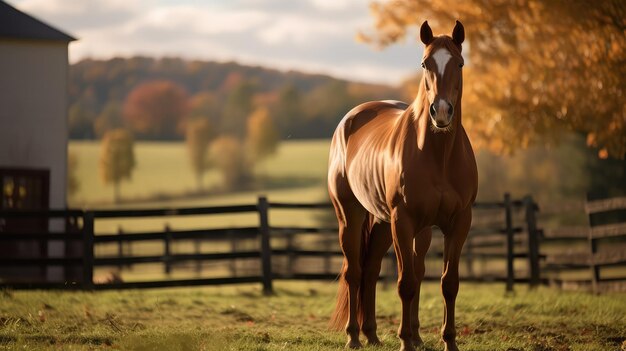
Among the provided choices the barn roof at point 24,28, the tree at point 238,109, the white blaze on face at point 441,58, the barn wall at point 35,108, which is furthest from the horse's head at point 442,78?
the tree at point 238,109

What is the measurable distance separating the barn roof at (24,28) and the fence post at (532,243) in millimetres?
10861

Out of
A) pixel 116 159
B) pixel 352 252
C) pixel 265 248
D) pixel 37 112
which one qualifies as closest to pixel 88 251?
pixel 265 248

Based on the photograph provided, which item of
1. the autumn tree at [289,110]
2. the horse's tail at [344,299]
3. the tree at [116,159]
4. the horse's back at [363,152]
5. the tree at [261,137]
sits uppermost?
the autumn tree at [289,110]

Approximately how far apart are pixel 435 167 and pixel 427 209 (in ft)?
1.11

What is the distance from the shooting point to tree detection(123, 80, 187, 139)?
91.2 metres

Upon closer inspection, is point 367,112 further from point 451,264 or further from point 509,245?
point 509,245

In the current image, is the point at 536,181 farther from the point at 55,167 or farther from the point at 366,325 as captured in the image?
the point at 366,325

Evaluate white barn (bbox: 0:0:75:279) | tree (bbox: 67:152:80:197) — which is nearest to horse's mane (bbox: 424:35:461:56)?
white barn (bbox: 0:0:75:279)

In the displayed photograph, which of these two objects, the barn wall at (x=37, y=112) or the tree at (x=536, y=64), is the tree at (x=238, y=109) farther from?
the tree at (x=536, y=64)

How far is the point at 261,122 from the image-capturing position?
300 feet

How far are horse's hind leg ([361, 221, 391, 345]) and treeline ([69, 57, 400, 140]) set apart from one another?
7142 centimetres

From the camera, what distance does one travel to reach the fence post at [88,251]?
14.6m

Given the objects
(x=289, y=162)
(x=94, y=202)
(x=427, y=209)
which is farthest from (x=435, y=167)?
(x=289, y=162)

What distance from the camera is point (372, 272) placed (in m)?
8.66
